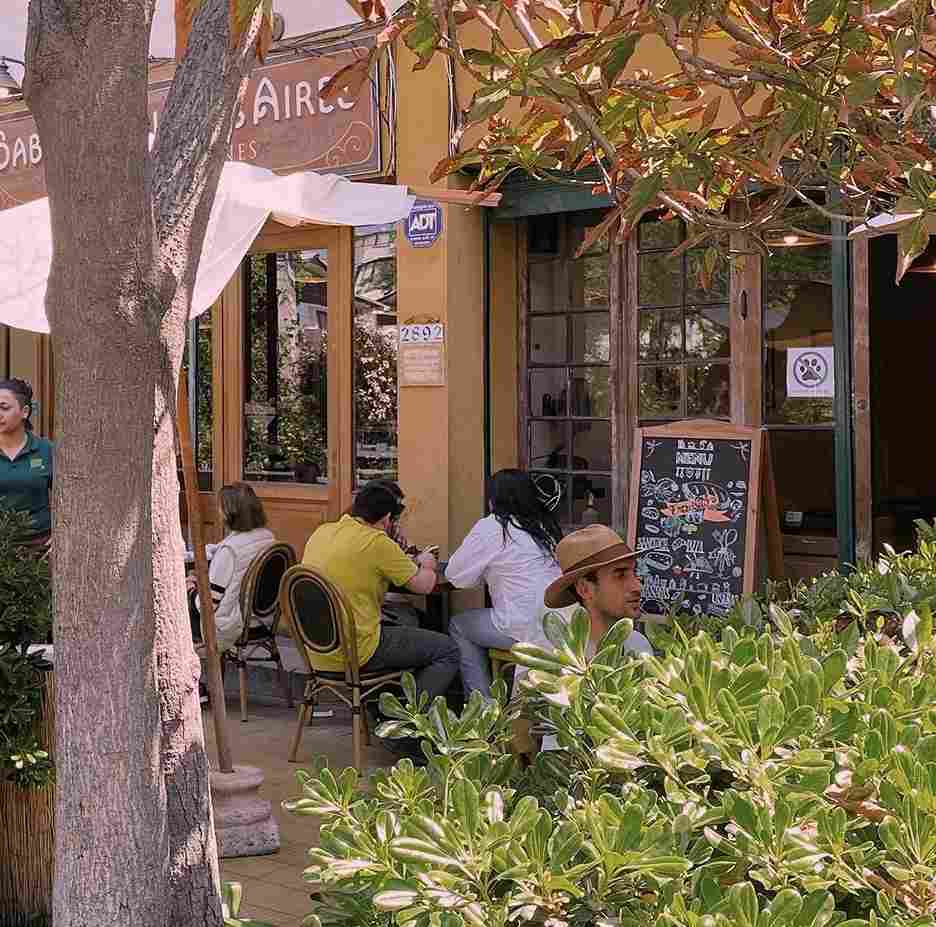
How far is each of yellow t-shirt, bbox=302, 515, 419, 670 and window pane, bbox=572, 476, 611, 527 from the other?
1810 mm

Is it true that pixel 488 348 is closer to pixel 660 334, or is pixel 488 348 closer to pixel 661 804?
pixel 660 334

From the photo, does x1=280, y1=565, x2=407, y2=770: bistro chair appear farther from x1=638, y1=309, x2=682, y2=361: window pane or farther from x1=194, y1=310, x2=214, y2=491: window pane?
x1=194, y1=310, x2=214, y2=491: window pane

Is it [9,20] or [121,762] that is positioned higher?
[9,20]

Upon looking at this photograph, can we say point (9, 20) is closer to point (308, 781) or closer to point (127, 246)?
point (127, 246)

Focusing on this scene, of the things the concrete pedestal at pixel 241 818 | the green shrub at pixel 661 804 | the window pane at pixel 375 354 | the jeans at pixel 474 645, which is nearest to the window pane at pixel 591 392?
the window pane at pixel 375 354

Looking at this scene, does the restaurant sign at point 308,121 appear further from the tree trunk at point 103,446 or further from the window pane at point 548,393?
the tree trunk at point 103,446

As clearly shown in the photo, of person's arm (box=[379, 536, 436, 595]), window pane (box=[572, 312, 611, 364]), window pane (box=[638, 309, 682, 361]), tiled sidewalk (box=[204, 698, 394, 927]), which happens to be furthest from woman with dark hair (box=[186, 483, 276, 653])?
window pane (box=[638, 309, 682, 361])

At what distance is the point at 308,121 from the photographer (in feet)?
30.6

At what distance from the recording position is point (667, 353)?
8.36 metres

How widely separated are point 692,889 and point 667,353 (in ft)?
22.2

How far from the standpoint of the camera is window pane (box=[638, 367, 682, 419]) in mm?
8336

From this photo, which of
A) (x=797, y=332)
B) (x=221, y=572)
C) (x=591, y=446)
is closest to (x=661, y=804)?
(x=797, y=332)

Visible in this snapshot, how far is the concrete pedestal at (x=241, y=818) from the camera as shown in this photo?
5.68 m

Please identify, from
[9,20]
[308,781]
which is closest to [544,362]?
[9,20]
